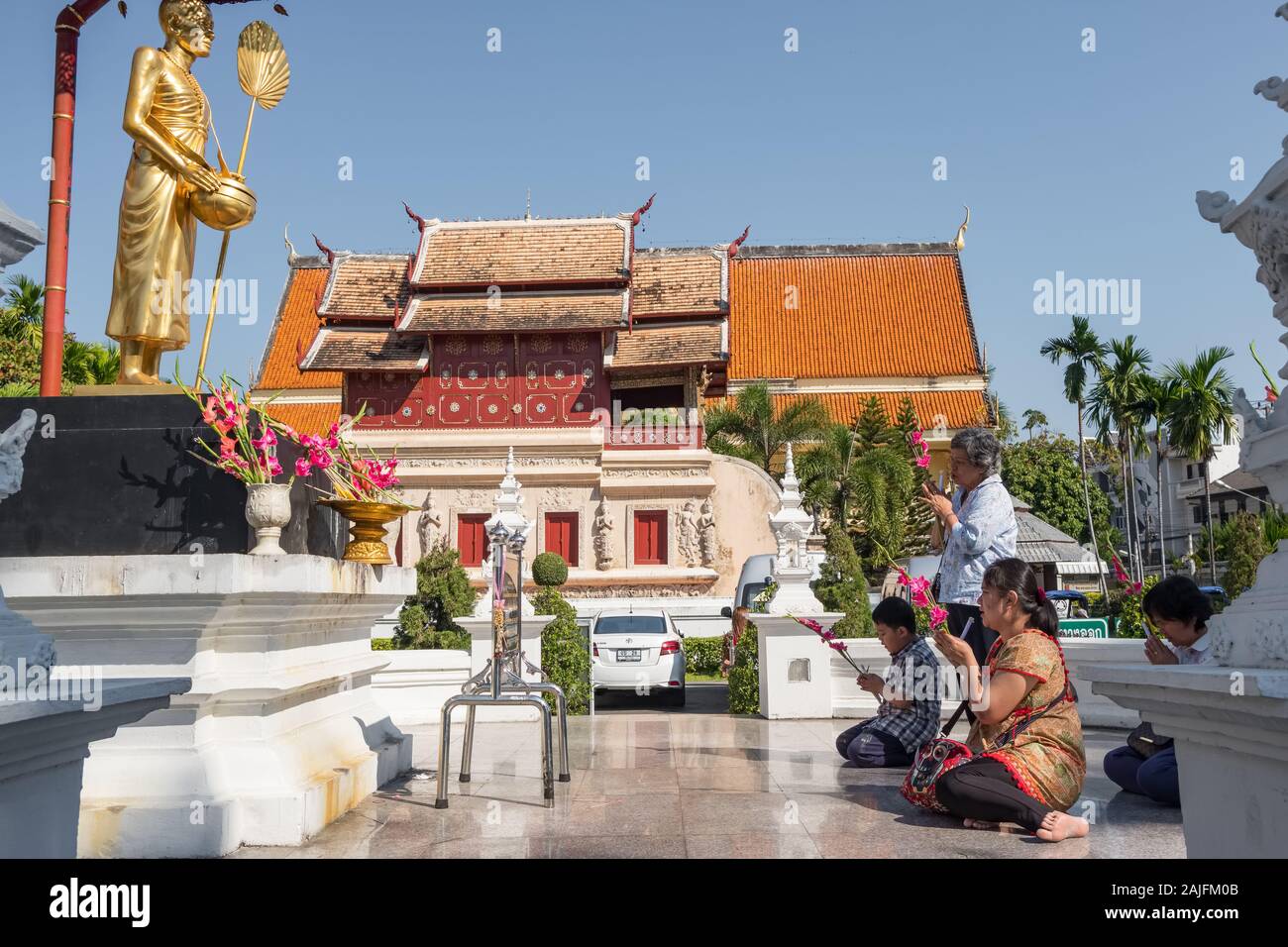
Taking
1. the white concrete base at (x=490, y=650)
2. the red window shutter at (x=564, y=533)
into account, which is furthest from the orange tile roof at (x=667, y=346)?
the white concrete base at (x=490, y=650)

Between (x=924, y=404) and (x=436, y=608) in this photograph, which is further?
(x=924, y=404)

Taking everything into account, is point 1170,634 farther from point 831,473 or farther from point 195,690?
point 831,473

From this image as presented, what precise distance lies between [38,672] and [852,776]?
506 cm

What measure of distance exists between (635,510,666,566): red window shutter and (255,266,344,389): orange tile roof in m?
15.5

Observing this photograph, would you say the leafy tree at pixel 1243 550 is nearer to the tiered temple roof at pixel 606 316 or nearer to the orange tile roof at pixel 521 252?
the tiered temple roof at pixel 606 316

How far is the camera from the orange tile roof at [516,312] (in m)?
27.3

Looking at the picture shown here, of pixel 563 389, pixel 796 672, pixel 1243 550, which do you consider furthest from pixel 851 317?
pixel 796 672

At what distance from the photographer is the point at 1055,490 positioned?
42406 millimetres

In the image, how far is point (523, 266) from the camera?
28391 millimetres

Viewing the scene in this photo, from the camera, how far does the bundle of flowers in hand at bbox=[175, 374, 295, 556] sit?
16.9 feet

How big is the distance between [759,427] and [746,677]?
18.6 meters
